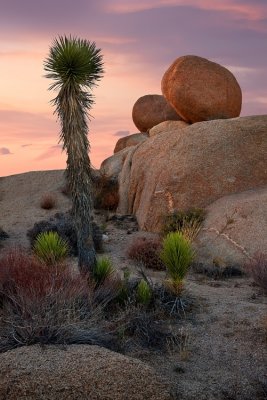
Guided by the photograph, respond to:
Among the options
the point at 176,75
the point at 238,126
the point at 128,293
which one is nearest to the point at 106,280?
the point at 128,293

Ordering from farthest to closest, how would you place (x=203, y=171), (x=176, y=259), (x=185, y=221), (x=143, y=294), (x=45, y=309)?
(x=203, y=171) < (x=185, y=221) < (x=176, y=259) < (x=143, y=294) < (x=45, y=309)

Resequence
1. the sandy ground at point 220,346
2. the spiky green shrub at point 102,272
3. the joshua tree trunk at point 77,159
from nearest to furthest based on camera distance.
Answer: the sandy ground at point 220,346 < the joshua tree trunk at point 77,159 < the spiky green shrub at point 102,272

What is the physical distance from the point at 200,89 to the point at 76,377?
20.7 meters

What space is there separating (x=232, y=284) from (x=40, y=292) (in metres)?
6.67

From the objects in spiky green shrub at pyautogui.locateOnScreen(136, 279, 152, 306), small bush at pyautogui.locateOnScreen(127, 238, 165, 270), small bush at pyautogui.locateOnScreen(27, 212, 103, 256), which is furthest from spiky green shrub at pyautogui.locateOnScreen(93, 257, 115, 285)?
small bush at pyautogui.locateOnScreen(27, 212, 103, 256)

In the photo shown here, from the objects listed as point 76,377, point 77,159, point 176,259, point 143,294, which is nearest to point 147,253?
point 176,259

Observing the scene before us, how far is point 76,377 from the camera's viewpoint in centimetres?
649

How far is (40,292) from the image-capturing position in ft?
27.5

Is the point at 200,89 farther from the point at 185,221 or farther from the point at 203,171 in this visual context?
the point at 185,221

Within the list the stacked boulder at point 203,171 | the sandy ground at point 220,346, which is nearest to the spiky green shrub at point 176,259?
the sandy ground at point 220,346

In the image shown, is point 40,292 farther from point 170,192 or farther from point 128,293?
point 170,192

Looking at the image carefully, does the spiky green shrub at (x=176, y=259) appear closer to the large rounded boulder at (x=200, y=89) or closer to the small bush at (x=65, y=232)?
the small bush at (x=65, y=232)

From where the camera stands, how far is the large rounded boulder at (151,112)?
32.2 metres

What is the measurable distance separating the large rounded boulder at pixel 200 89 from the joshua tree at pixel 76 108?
14.8m
